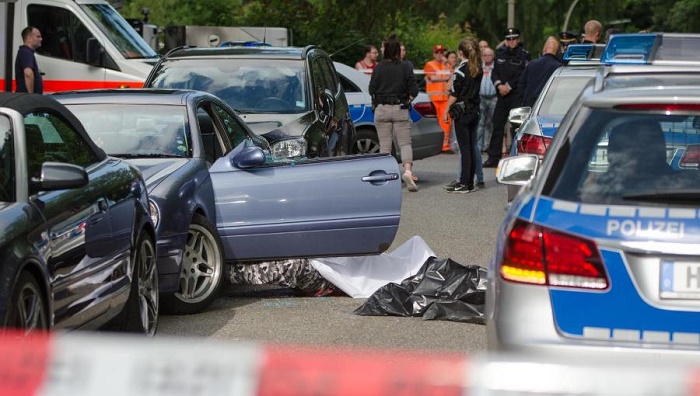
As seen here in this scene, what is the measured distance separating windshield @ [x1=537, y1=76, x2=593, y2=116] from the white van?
7.85 metres

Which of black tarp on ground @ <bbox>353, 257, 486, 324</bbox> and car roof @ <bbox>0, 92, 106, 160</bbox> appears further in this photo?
black tarp on ground @ <bbox>353, 257, 486, 324</bbox>

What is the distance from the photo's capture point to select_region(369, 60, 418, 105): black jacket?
16688 mm

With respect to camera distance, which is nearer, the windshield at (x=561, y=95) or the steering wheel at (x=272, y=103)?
the windshield at (x=561, y=95)

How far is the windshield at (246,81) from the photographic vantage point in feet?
43.8

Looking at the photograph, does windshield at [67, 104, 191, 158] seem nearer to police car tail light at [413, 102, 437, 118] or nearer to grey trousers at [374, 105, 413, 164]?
grey trousers at [374, 105, 413, 164]

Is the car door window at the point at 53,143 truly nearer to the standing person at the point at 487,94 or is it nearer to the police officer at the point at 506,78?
the police officer at the point at 506,78

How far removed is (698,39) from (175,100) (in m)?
3.57

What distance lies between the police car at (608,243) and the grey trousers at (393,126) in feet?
37.5

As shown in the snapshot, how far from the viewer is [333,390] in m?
3.58

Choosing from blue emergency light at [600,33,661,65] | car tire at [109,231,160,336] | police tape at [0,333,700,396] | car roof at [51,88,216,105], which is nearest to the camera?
police tape at [0,333,700,396]

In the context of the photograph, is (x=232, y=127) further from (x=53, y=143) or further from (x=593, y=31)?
(x=593, y=31)

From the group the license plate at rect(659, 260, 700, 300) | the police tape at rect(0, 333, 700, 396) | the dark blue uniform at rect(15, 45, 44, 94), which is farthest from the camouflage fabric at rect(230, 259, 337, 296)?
the dark blue uniform at rect(15, 45, 44, 94)

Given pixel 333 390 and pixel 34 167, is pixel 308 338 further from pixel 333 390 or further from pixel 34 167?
pixel 333 390

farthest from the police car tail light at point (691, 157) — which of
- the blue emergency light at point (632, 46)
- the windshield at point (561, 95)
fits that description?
the windshield at point (561, 95)
